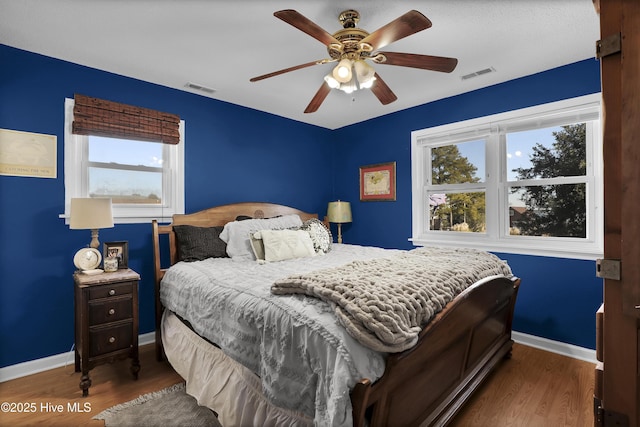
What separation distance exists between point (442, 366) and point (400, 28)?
1790 millimetres

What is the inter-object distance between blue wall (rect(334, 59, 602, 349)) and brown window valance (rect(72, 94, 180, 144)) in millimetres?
2433

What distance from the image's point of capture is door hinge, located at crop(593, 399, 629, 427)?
1000 mm

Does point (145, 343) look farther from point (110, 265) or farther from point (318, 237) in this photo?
point (318, 237)

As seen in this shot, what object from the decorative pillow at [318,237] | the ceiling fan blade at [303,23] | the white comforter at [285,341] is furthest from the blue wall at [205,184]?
the ceiling fan blade at [303,23]

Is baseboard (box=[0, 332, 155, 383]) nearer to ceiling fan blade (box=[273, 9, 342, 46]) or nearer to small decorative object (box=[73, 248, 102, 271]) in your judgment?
Answer: small decorative object (box=[73, 248, 102, 271])

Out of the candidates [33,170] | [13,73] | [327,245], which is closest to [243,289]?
[327,245]

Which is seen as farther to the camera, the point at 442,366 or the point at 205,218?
the point at 205,218

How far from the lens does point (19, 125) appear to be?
243cm

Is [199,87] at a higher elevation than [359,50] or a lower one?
higher

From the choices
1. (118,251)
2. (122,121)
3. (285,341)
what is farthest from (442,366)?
(122,121)

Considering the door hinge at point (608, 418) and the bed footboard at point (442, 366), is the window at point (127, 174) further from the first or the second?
the door hinge at point (608, 418)

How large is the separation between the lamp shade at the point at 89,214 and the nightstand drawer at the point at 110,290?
44 centimetres

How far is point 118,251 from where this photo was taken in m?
2.61

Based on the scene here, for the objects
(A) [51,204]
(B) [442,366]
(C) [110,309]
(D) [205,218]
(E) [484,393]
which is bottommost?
(E) [484,393]
